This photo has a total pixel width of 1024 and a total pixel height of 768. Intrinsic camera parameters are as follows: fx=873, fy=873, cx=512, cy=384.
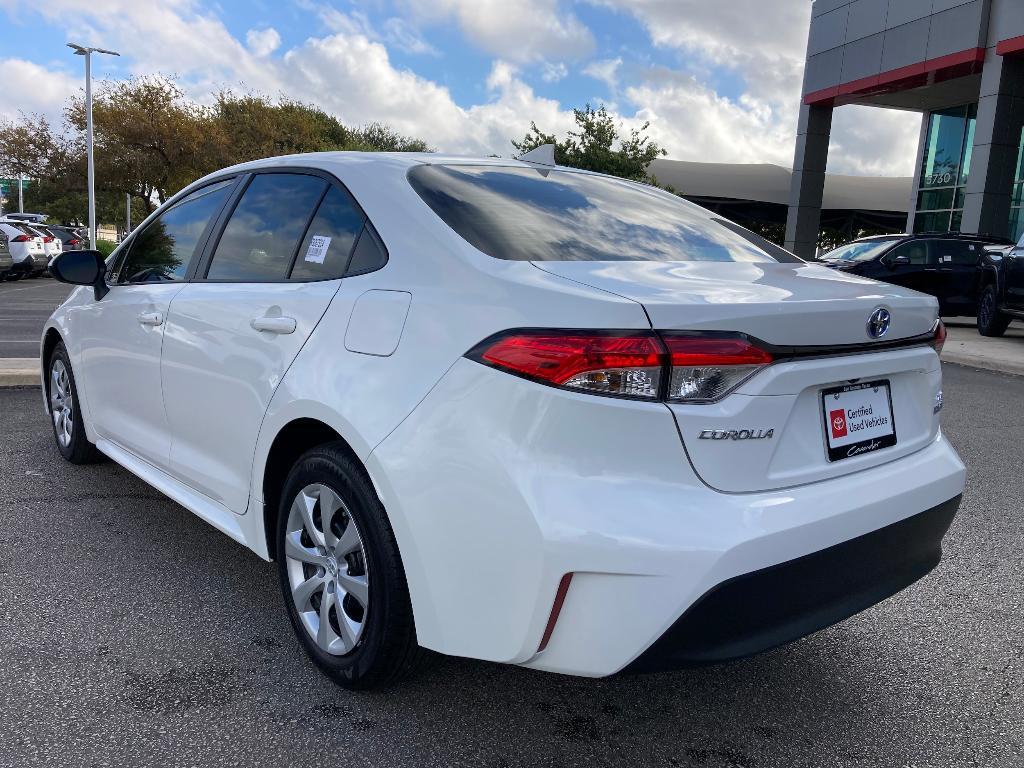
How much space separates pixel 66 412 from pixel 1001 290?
39.2 feet

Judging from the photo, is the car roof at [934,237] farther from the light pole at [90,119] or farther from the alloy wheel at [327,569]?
the light pole at [90,119]

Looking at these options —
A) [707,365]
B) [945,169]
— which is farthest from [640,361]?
[945,169]

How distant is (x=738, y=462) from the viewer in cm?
201

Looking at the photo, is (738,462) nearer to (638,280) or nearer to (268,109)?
(638,280)

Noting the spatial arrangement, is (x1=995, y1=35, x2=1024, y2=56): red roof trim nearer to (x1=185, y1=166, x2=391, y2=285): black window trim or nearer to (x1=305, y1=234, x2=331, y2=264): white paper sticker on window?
(x1=185, y1=166, x2=391, y2=285): black window trim

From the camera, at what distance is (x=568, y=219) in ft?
8.77

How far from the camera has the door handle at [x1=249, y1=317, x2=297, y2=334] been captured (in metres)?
2.63

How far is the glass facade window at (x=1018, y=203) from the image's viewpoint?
810 inches

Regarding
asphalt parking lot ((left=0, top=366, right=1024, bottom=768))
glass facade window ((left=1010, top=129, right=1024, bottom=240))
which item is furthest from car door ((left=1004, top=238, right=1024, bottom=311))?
glass facade window ((left=1010, top=129, right=1024, bottom=240))

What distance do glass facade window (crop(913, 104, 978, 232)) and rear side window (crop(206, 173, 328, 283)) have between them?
23925mm

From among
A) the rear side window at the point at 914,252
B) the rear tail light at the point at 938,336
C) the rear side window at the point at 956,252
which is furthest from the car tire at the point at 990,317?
the rear tail light at the point at 938,336

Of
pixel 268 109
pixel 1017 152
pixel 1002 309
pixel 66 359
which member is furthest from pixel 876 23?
pixel 268 109

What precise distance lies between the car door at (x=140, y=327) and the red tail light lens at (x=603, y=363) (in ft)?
6.56

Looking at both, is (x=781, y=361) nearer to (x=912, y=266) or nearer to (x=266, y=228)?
Answer: (x=266, y=228)
